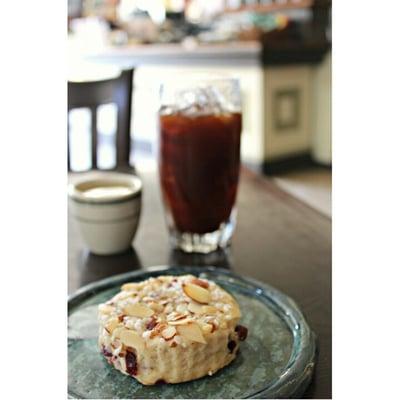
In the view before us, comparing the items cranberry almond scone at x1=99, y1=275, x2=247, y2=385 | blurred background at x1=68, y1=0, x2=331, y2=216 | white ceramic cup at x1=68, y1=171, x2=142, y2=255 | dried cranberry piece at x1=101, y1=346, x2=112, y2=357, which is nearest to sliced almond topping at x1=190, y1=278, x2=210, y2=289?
cranberry almond scone at x1=99, y1=275, x2=247, y2=385

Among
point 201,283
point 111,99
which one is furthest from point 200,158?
point 111,99

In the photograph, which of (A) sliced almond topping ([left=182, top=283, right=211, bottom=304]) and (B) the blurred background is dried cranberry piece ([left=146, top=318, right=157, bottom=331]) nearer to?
(A) sliced almond topping ([left=182, top=283, right=211, bottom=304])

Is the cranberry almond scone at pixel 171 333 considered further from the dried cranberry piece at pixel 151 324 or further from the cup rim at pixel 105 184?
the cup rim at pixel 105 184

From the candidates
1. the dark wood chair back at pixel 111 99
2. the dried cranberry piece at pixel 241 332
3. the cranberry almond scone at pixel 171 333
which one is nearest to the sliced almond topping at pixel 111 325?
the cranberry almond scone at pixel 171 333

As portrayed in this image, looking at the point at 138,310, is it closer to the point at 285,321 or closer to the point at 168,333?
the point at 168,333

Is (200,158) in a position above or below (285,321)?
above
